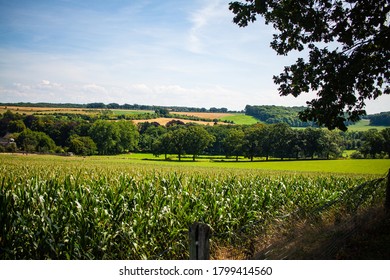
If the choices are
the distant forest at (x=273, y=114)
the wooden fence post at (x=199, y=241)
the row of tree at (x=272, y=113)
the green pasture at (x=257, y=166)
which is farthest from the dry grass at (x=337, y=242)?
the row of tree at (x=272, y=113)

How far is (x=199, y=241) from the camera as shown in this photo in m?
3.32

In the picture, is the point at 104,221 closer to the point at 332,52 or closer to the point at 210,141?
the point at 332,52

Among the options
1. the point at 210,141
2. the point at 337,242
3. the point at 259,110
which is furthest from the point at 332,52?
the point at 259,110

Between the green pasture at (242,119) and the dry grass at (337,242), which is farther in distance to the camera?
the green pasture at (242,119)

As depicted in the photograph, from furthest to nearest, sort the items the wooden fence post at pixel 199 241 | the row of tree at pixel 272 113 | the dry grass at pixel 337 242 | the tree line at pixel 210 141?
the row of tree at pixel 272 113 < the tree line at pixel 210 141 < the dry grass at pixel 337 242 < the wooden fence post at pixel 199 241

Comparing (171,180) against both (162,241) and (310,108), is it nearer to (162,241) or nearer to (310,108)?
(162,241)

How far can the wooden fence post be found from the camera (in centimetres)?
331

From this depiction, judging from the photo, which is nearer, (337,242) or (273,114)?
(337,242)

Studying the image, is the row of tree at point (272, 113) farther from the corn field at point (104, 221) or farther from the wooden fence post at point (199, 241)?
the wooden fence post at point (199, 241)

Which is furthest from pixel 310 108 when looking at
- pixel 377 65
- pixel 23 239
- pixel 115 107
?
pixel 115 107

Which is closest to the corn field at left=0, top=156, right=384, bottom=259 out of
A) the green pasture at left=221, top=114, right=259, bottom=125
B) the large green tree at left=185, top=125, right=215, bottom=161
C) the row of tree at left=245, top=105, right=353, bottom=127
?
the large green tree at left=185, top=125, right=215, bottom=161

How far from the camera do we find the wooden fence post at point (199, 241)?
3.31 metres

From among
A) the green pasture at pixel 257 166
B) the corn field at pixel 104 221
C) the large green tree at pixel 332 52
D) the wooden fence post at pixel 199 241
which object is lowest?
the green pasture at pixel 257 166
